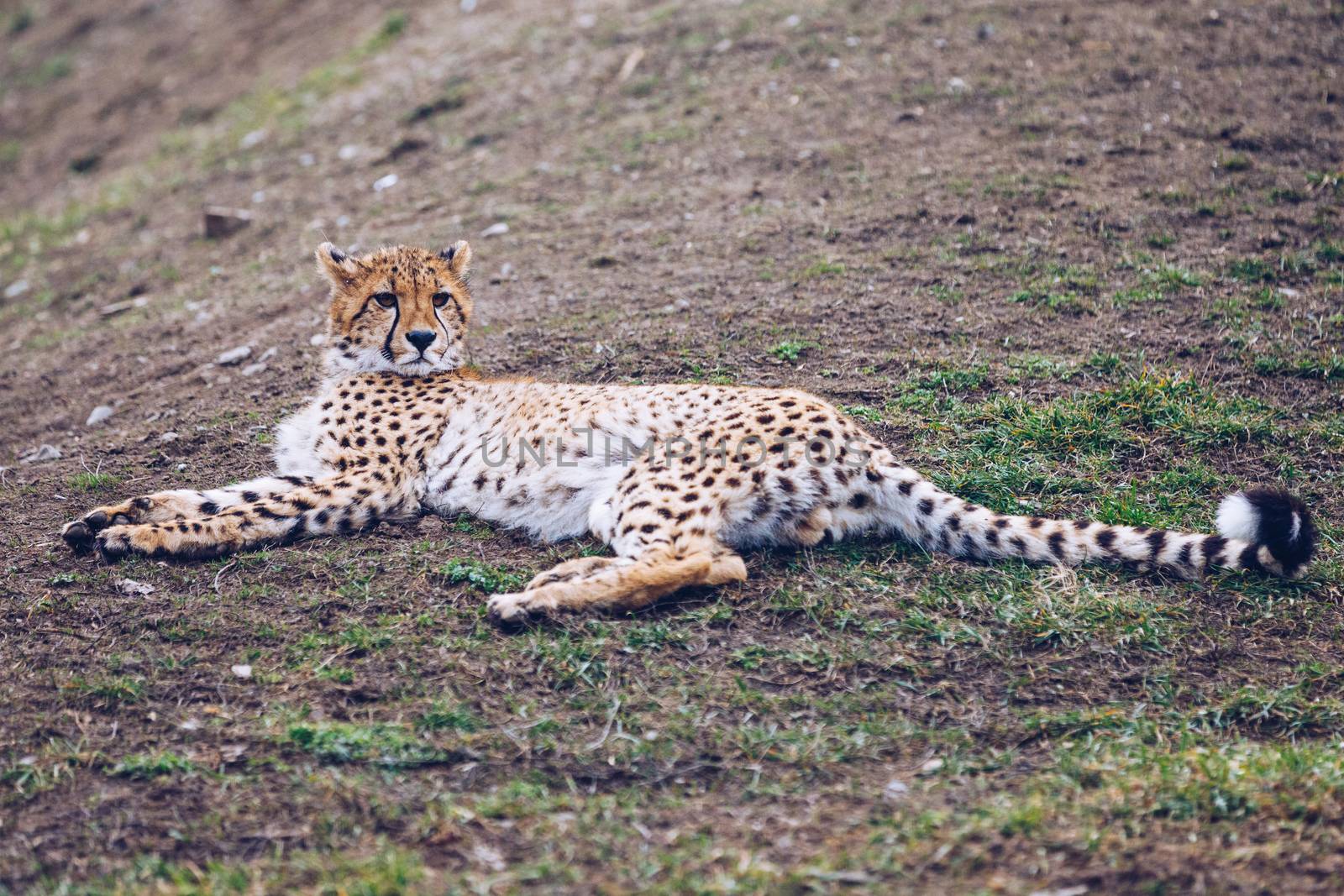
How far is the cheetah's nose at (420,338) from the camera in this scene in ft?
14.6

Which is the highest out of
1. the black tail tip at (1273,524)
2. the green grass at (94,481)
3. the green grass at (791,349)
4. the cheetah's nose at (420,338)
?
the cheetah's nose at (420,338)

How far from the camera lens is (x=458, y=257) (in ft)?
15.3

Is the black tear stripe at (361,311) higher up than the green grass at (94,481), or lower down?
higher up

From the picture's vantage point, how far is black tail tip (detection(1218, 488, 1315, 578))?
3219 millimetres

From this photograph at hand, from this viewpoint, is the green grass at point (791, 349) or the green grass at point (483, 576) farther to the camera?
the green grass at point (791, 349)

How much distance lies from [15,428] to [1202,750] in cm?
505

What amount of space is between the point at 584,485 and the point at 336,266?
1.42m

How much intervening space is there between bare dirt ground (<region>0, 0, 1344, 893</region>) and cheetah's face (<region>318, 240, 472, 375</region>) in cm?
56

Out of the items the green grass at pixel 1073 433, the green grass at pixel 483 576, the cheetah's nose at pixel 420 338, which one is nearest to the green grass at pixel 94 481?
the cheetah's nose at pixel 420 338

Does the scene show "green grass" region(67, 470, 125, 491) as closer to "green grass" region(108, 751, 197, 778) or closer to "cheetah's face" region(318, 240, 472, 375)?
"cheetah's face" region(318, 240, 472, 375)

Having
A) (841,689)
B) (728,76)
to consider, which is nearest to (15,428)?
(841,689)

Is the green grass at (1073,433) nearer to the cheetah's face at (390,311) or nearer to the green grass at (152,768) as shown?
the cheetah's face at (390,311)

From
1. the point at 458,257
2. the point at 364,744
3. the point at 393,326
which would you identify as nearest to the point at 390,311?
the point at 393,326

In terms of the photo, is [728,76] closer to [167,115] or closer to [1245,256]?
[1245,256]
